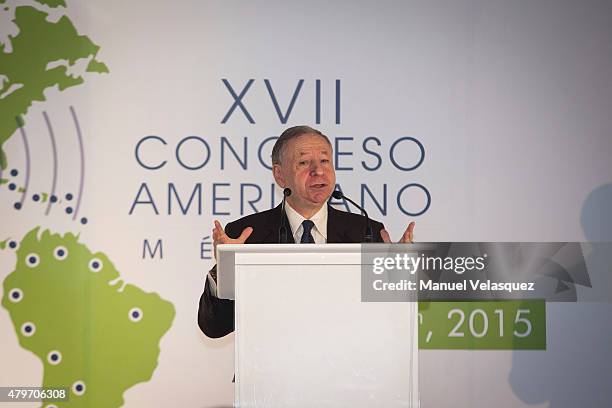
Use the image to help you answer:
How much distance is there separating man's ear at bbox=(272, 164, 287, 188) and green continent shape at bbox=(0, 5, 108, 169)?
114cm

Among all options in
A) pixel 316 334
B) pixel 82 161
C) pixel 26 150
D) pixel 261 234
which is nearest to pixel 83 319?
pixel 82 161

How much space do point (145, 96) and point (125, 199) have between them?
1.99 ft

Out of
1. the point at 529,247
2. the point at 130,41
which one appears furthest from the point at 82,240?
the point at 529,247

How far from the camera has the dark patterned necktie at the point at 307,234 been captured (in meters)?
3.80

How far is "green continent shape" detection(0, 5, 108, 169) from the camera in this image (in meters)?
4.44

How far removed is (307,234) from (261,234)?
1.34ft

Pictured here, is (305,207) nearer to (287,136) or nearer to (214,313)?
(287,136)

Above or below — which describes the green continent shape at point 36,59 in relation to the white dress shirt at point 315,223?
above

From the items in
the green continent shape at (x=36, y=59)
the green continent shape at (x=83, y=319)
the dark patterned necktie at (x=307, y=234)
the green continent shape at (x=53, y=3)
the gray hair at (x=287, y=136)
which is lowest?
the green continent shape at (x=83, y=319)

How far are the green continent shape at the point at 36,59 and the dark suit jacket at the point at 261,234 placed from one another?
4.12 feet

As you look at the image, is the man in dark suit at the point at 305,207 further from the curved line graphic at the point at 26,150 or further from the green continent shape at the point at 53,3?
the green continent shape at the point at 53,3

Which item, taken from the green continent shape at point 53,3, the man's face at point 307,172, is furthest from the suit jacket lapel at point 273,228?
the green continent shape at point 53,3

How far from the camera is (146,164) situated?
442 cm

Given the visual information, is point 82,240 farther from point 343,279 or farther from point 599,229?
point 599,229
